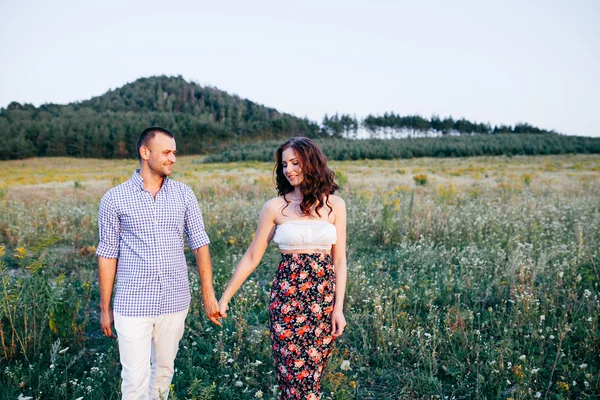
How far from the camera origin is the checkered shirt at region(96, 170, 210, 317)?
261cm

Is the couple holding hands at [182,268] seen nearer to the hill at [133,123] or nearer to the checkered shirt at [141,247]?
the checkered shirt at [141,247]

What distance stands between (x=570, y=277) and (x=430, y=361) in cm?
255

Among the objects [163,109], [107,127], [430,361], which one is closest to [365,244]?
[430,361]

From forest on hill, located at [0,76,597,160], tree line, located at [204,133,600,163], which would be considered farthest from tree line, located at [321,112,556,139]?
tree line, located at [204,133,600,163]

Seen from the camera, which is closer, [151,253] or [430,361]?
[151,253]

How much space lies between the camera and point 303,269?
9.00 ft

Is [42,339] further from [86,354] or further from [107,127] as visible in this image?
[107,127]

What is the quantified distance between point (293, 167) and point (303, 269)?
70 centimetres

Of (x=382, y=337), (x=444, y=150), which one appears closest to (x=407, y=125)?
(x=444, y=150)

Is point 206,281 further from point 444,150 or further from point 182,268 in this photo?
point 444,150

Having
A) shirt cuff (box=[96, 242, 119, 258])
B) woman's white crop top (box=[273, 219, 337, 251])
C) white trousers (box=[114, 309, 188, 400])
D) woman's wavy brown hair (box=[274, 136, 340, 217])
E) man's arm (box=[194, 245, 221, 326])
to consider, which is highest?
woman's wavy brown hair (box=[274, 136, 340, 217])

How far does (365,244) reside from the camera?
727 cm

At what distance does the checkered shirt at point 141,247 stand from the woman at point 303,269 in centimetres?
42

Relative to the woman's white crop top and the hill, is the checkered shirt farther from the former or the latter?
the hill
